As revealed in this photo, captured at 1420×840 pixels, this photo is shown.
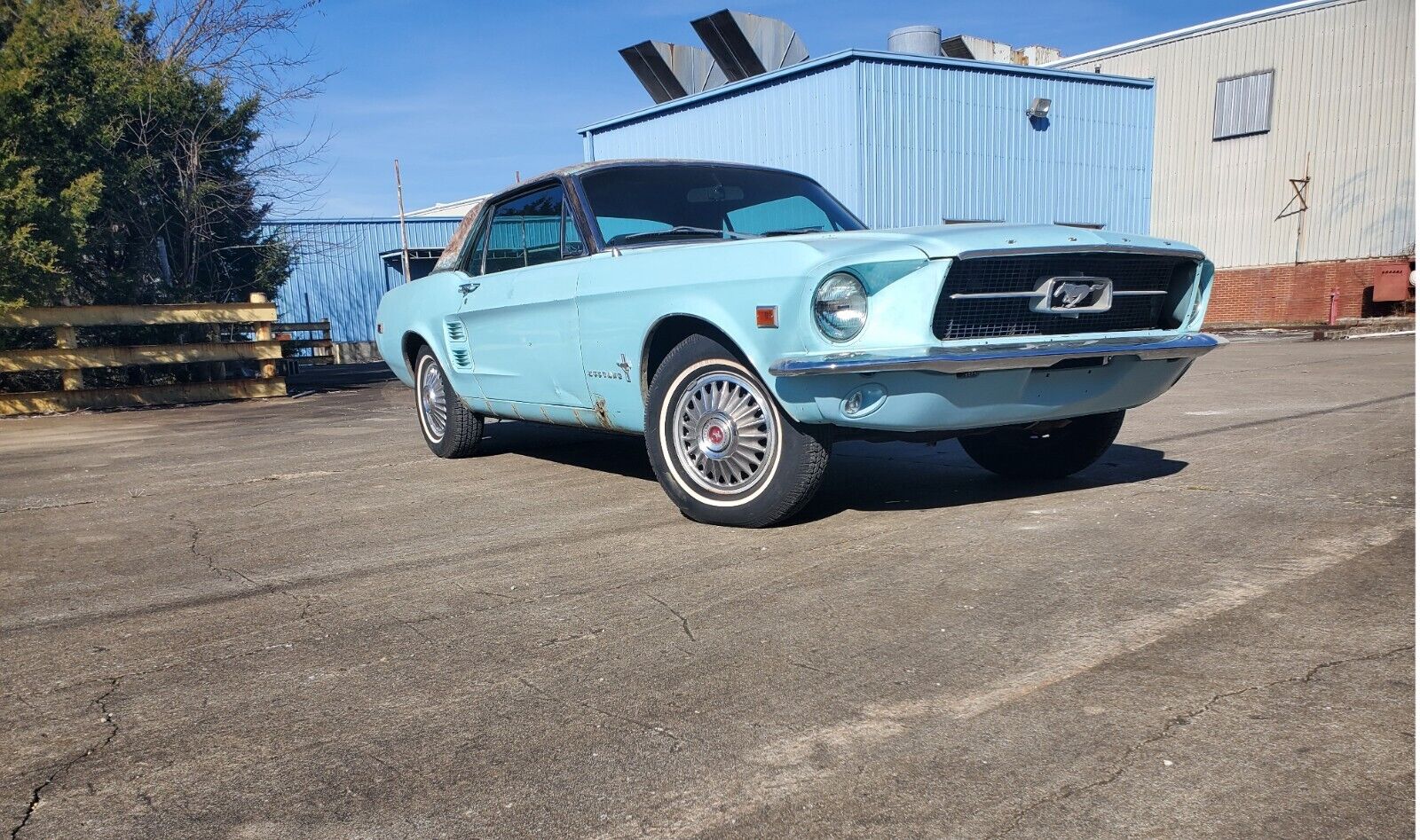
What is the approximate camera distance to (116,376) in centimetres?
1308

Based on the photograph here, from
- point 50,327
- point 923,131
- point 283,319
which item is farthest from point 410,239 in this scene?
point 50,327

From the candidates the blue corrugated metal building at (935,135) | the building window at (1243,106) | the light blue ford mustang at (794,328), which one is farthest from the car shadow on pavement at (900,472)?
the building window at (1243,106)

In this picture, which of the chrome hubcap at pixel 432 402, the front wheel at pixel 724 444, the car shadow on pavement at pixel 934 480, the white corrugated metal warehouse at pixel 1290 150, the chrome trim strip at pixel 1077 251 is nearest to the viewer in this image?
the chrome trim strip at pixel 1077 251

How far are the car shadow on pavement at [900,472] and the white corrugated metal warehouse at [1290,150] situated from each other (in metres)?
22.4

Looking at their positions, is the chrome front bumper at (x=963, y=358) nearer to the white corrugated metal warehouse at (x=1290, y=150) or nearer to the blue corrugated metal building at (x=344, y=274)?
the white corrugated metal warehouse at (x=1290, y=150)

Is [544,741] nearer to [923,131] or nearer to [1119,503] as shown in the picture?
[1119,503]

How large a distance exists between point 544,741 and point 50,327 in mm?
11770

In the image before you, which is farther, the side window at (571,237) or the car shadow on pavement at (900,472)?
the side window at (571,237)

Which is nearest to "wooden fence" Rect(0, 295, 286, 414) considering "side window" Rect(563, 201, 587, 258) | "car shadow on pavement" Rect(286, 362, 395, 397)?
"car shadow on pavement" Rect(286, 362, 395, 397)

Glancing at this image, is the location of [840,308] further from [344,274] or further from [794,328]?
[344,274]

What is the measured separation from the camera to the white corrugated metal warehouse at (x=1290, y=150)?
2512 cm

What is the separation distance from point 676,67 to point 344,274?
1066 centimetres

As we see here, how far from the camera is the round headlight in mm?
3865

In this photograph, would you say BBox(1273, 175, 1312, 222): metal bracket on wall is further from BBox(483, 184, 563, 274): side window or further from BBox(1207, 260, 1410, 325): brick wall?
BBox(483, 184, 563, 274): side window
